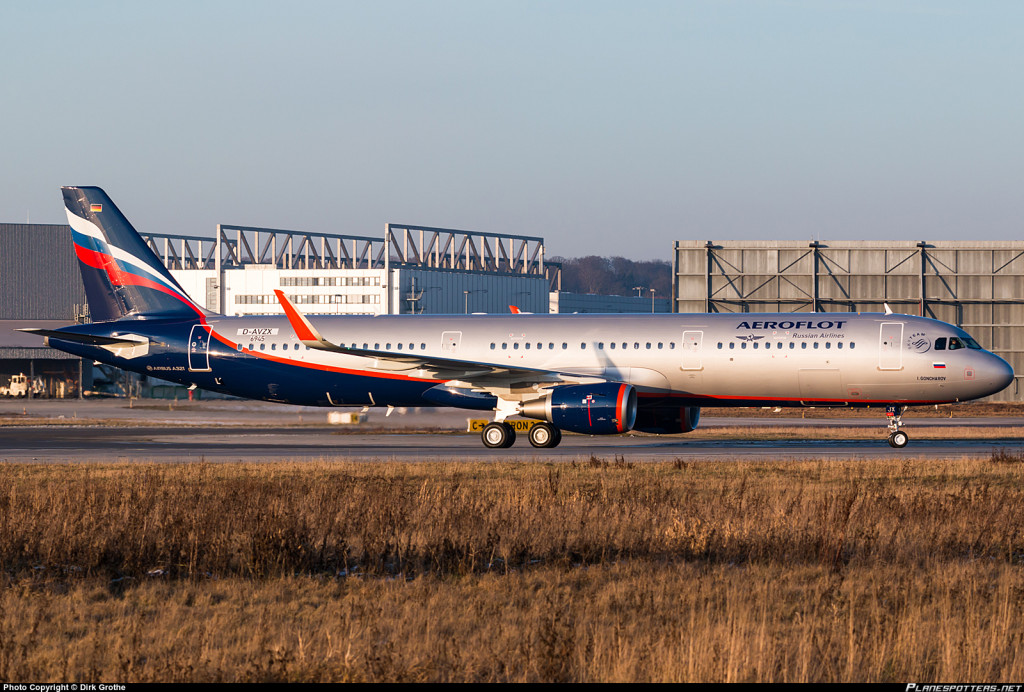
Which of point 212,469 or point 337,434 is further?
point 337,434

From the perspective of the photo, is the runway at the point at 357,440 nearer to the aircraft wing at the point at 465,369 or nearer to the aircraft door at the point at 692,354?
the aircraft wing at the point at 465,369

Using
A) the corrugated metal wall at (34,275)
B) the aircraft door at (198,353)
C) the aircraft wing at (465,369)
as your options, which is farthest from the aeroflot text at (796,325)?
the corrugated metal wall at (34,275)

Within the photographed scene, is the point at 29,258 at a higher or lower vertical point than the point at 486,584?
higher

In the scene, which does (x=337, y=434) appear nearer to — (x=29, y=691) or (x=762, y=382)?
(x=762, y=382)

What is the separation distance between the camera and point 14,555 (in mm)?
13641

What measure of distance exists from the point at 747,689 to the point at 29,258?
100.0 m

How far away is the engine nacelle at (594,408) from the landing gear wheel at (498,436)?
5.87 feet

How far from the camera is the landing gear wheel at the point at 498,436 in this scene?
34500mm

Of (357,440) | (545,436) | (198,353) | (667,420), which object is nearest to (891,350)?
(667,420)

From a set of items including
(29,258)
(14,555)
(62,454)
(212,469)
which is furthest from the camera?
(29,258)

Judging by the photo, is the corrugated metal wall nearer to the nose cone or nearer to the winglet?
the winglet

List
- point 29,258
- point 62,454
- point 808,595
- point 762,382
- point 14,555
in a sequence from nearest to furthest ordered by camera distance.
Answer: point 808,595, point 14,555, point 62,454, point 762,382, point 29,258

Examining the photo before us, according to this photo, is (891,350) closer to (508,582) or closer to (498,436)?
(498,436)

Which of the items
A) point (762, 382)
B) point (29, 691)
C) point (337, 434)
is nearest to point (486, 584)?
point (29, 691)
